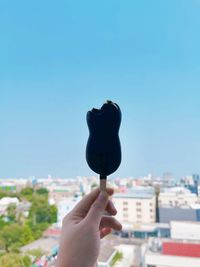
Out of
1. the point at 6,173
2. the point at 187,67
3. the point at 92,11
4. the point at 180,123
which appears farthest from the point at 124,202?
the point at 92,11

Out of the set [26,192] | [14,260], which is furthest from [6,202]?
[14,260]

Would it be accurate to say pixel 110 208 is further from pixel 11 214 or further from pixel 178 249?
pixel 11 214

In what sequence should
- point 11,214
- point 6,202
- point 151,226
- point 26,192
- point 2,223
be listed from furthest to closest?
point 26,192
point 6,202
point 11,214
point 2,223
point 151,226

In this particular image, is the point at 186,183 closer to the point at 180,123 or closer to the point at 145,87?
the point at 180,123

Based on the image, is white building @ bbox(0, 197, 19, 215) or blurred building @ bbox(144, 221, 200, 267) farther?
white building @ bbox(0, 197, 19, 215)

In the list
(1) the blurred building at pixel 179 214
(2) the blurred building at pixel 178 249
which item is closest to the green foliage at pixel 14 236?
(2) the blurred building at pixel 178 249


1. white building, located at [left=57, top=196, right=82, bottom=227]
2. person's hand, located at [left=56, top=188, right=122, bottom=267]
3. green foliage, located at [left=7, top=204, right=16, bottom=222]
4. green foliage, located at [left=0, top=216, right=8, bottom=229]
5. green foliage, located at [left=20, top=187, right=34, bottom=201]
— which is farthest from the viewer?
green foliage, located at [left=20, top=187, right=34, bottom=201]

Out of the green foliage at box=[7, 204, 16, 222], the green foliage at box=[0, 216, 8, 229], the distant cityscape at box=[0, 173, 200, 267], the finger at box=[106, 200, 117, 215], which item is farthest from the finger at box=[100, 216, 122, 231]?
the green foliage at box=[7, 204, 16, 222]

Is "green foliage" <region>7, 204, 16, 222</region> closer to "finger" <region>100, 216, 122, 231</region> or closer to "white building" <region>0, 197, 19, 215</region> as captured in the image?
"white building" <region>0, 197, 19, 215</region>
